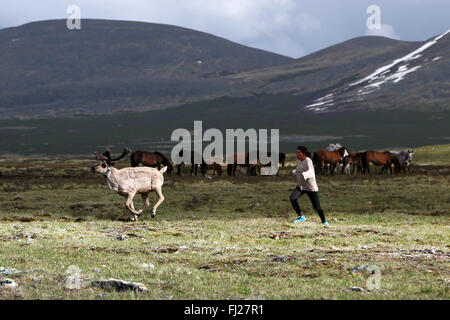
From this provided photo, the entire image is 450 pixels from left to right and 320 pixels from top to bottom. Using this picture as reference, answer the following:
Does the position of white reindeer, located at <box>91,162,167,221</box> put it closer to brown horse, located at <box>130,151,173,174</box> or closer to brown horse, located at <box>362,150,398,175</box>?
brown horse, located at <box>130,151,173,174</box>

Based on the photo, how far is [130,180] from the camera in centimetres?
2258

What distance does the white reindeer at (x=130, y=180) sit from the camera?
22.4m

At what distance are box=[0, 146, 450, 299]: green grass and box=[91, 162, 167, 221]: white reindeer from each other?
0.96 meters

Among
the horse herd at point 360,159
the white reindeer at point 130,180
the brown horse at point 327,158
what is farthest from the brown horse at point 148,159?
the white reindeer at point 130,180

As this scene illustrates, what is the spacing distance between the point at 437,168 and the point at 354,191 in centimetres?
2732

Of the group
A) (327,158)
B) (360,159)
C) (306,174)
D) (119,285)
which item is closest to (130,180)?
(306,174)

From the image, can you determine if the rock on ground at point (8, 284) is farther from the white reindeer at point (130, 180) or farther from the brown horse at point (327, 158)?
the brown horse at point (327, 158)

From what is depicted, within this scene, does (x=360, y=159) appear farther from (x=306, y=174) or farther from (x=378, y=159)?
(x=306, y=174)

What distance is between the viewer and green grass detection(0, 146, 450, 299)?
35.3 ft

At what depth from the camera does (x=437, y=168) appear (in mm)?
63344

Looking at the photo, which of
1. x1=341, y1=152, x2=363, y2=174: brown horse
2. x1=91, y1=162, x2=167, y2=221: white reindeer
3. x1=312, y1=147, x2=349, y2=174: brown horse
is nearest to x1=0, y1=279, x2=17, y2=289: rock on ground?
x1=91, y1=162, x2=167, y2=221: white reindeer

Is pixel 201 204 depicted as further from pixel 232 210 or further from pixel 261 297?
pixel 261 297

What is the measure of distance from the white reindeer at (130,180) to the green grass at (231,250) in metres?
0.96
